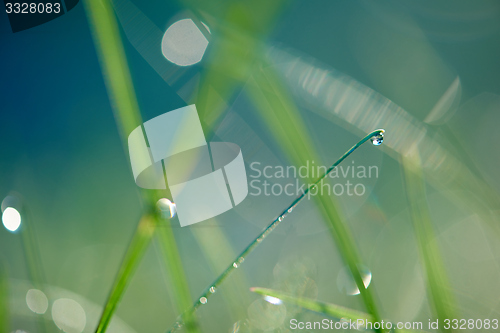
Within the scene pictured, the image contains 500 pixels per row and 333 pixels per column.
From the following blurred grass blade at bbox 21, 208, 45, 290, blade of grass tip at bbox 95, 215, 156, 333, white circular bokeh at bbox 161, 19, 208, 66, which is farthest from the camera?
white circular bokeh at bbox 161, 19, 208, 66

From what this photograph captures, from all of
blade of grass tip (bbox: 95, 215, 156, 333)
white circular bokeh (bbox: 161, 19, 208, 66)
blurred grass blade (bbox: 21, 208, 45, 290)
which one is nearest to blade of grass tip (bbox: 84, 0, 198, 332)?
blade of grass tip (bbox: 95, 215, 156, 333)

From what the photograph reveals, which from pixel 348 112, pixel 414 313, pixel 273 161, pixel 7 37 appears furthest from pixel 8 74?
pixel 414 313

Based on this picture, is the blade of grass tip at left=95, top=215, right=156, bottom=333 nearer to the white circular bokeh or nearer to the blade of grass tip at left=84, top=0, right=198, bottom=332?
the blade of grass tip at left=84, top=0, right=198, bottom=332

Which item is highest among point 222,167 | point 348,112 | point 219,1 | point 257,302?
point 219,1

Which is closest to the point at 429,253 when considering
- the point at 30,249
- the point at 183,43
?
the point at 30,249

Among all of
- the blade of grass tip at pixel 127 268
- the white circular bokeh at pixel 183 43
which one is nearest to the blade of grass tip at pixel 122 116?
the blade of grass tip at pixel 127 268

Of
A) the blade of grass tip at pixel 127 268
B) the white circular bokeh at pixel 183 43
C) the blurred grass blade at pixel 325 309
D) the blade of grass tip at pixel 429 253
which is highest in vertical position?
the white circular bokeh at pixel 183 43

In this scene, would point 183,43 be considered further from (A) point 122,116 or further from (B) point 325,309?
(B) point 325,309

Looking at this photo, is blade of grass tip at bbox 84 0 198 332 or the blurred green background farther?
the blurred green background

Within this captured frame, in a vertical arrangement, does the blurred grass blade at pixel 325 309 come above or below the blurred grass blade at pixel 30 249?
above

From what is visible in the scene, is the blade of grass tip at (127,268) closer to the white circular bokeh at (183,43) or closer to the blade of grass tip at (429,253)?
the blade of grass tip at (429,253)

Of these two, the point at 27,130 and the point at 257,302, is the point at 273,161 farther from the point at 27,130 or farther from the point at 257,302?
the point at 27,130
